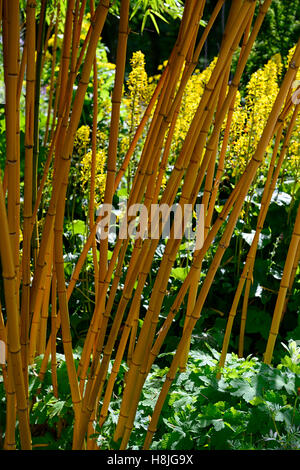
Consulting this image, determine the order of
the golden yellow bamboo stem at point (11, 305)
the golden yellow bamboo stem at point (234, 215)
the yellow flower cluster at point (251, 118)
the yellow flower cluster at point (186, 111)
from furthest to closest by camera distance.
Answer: the yellow flower cluster at point (186, 111) < the yellow flower cluster at point (251, 118) < the golden yellow bamboo stem at point (234, 215) < the golden yellow bamboo stem at point (11, 305)

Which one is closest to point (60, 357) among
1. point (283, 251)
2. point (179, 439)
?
point (179, 439)

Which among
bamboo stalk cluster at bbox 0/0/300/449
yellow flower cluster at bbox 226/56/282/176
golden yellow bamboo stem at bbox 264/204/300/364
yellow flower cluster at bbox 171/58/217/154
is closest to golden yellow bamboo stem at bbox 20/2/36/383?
bamboo stalk cluster at bbox 0/0/300/449

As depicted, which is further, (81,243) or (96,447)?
(81,243)

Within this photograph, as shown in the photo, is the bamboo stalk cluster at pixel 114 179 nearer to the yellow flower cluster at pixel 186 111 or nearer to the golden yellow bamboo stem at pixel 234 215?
the golden yellow bamboo stem at pixel 234 215

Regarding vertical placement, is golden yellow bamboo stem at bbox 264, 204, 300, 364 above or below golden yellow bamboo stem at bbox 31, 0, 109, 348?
below

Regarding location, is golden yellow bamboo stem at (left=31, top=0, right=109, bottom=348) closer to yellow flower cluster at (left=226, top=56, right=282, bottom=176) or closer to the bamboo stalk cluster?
the bamboo stalk cluster

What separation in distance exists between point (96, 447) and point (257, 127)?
4.14 ft

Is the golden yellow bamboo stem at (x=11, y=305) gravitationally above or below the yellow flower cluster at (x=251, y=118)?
below

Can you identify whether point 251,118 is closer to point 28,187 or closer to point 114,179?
point 114,179

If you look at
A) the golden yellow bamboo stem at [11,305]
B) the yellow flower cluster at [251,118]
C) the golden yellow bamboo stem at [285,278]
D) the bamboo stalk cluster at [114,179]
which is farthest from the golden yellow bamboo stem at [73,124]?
the yellow flower cluster at [251,118]

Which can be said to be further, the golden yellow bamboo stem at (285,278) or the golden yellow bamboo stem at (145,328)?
the golden yellow bamboo stem at (285,278)

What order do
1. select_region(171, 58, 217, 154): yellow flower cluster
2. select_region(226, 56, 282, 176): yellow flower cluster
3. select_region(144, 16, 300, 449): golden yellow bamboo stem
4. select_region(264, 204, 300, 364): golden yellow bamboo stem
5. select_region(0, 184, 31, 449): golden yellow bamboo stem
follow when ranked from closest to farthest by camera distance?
select_region(0, 184, 31, 449): golden yellow bamboo stem < select_region(144, 16, 300, 449): golden yellow bamboo stem < select_region(264, 204, 300, 364): golden yellow bamboo stem < select_region(226, 56, 282, 176): yellow flower cluster < select_region(171, 58, 217, 154): yellow flower cluster
